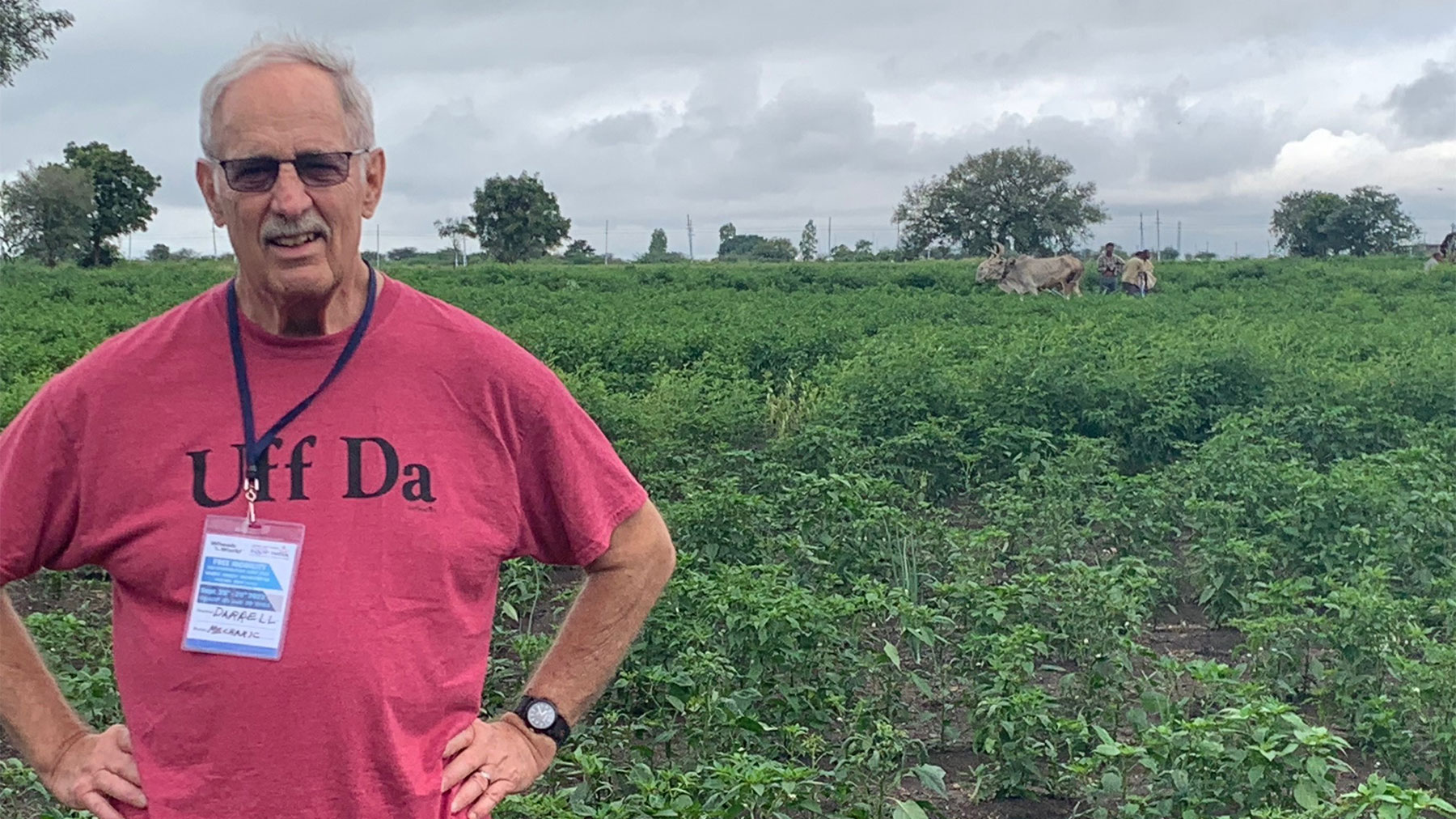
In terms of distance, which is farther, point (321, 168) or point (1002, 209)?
point (1002, 209)

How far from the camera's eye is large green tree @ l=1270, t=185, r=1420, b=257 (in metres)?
51.2

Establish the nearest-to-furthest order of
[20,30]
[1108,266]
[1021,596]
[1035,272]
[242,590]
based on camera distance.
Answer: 1. [242,590]
2. [1021,596]
3. [20,30]
4. [1035,272]
5. [1108,266]

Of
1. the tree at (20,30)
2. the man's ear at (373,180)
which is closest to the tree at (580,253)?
the tree at (20,30)

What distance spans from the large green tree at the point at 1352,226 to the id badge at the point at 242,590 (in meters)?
53.3

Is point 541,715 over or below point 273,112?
below

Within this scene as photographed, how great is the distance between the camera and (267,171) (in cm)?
209

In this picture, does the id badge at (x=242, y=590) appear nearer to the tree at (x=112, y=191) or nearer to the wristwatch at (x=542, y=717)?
the wristwatch at (x=542, y=717)

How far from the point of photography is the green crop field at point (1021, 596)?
403 centimetres

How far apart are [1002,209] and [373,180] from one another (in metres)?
55.1

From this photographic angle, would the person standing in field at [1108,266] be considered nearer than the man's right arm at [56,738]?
No

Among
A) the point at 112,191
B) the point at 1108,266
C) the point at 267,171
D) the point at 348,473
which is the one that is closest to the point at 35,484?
the point at 348,473

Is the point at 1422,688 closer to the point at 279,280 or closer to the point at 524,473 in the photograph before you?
the point at 524,473

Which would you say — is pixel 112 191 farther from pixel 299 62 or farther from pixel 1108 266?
pixel 299 62

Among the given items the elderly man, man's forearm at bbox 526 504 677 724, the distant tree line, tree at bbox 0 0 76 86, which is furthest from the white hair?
the distant tree line
